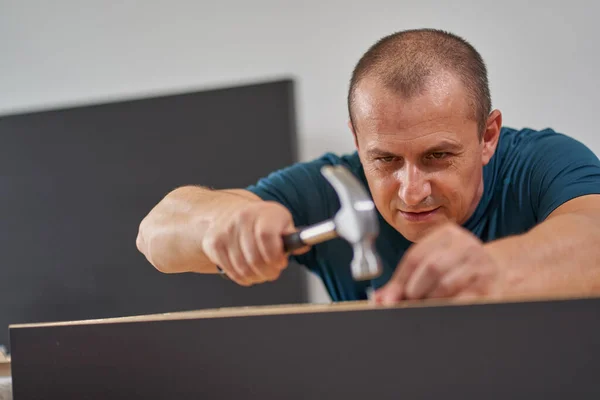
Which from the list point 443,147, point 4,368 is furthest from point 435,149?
point 4,368

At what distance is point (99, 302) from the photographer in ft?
8.21

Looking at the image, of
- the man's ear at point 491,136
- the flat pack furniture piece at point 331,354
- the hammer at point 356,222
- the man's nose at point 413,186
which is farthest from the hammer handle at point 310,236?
the man's ear at point 491,136

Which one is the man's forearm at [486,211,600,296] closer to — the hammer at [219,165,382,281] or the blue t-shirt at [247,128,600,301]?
the hammer at [219,165,382,281]

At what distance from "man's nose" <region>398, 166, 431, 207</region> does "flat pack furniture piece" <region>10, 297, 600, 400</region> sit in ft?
1.98

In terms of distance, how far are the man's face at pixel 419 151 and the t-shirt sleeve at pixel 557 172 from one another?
12 centimetres

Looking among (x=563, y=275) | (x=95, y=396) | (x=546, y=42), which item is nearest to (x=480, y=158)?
(x=563, y=275)

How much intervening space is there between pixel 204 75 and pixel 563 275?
1993 millimetres

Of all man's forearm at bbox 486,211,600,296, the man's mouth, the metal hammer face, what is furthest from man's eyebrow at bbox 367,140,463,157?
the metal hammer face

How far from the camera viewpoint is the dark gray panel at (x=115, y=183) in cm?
240

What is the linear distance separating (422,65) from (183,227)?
20.0 inches

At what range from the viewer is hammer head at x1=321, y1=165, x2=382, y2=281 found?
0.71 meters

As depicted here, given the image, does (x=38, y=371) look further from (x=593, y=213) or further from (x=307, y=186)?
(x=307, y=186)

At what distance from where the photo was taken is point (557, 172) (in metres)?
1.25

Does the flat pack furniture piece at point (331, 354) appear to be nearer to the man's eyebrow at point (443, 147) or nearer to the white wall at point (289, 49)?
the man's eyebrow at point (443, 147)
